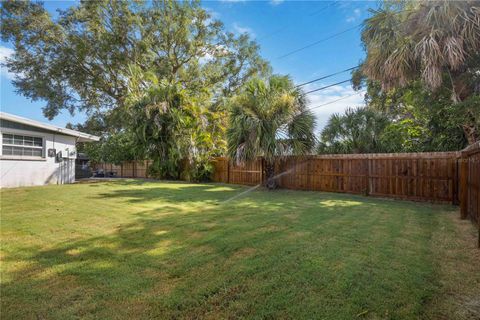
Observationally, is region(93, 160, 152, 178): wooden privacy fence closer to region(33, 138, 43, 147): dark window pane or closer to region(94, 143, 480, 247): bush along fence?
region(33, 138, 43, 147): dark window pane

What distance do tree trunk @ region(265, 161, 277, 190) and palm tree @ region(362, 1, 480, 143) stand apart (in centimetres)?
511

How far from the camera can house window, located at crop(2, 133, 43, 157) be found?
31.4 ft

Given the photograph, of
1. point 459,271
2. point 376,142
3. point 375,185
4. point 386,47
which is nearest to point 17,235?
point 459,271

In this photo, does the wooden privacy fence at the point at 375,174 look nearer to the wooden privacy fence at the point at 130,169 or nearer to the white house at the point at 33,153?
the white house at the point at 33,153

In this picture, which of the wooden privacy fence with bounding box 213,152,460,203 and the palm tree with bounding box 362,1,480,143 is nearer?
the palm tree with bounding box 362,1,480,143

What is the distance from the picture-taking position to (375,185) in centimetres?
852

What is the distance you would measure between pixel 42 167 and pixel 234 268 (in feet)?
38.7

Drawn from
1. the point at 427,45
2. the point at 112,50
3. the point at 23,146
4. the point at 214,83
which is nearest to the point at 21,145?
the point at 23,146

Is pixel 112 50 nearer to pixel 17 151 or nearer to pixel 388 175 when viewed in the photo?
pixel 17 151

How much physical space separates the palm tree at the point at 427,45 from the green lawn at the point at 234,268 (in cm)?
339

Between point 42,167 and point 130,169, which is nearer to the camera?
point 42,167

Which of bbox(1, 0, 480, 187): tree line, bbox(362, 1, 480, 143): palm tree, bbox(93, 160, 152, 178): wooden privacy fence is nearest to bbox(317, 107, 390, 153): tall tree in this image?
bbox(1, 0, 480, 187): tree line

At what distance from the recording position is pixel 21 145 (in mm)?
10055

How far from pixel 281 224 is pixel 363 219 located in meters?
1.78
